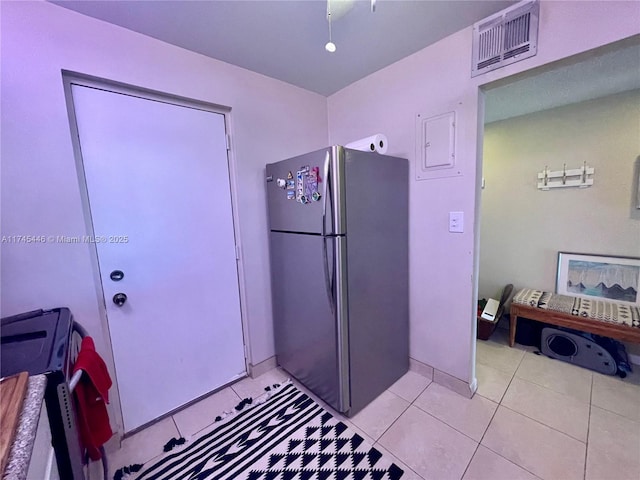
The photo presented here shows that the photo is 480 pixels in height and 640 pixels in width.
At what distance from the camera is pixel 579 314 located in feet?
6.89

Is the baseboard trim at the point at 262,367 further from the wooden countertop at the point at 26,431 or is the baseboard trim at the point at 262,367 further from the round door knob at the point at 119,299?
the wooden countertop at the point at 26,431

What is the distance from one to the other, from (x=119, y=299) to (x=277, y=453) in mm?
1314

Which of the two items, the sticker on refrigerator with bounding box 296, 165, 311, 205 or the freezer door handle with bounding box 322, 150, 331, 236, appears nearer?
the freezer door handle with bounding box 322, 150, 331, 236

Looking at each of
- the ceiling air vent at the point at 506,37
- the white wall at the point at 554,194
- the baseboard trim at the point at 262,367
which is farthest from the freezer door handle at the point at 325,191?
the white wall at the point at 554,194

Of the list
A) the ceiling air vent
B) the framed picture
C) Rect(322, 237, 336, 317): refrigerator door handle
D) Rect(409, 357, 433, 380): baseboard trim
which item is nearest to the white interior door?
Rect(322, 237, 336, 317): refrigerator door handle

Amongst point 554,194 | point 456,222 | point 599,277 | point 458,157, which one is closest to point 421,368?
point 456,222

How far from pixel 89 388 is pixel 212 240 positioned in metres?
1.06

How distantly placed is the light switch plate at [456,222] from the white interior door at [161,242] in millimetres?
1638

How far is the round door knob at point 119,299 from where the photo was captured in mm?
1541

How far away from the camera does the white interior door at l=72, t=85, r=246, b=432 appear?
4.90ft

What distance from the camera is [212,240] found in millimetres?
1899

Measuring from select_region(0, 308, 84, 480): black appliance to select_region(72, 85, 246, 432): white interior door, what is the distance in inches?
21.3

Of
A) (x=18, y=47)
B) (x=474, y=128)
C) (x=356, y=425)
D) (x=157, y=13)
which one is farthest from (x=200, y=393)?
(x=474, y=128)

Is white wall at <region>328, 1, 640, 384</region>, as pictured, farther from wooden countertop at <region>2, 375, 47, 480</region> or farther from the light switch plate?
wooden countertop at <region>2, 375, 47, 480</region>
